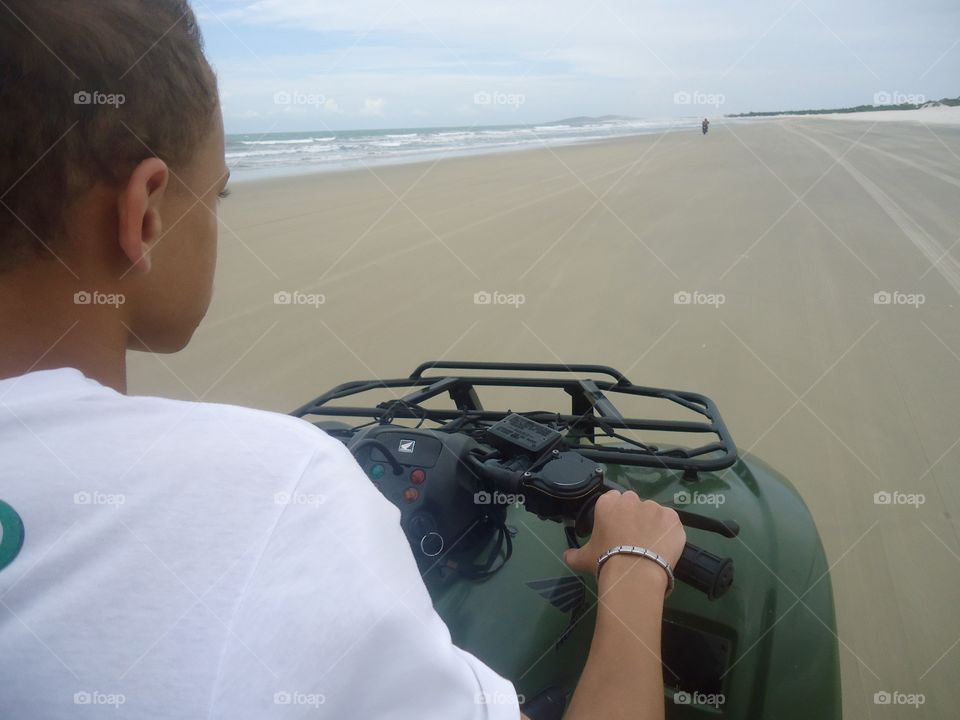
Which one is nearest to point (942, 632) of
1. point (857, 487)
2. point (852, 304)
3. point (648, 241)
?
point (857, 487)

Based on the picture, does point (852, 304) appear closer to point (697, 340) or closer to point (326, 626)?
point (697, 340)

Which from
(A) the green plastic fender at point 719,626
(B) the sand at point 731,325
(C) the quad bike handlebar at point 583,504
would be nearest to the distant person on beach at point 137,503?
(C) the quad bike handlebar at point 583,504

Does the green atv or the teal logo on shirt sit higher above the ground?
the teal logo on shirt

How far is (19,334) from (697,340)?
4671 millimetres

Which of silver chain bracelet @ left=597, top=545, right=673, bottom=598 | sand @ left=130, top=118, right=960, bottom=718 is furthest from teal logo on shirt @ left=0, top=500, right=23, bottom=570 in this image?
sand @ left=130, top=118, right=960, bottom=718

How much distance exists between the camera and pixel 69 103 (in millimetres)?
767

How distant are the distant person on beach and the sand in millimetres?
2282

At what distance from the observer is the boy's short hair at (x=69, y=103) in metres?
0.74

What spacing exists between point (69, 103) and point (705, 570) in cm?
128

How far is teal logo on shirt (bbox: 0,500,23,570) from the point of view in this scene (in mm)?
595

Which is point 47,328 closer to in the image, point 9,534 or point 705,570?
point 9,534

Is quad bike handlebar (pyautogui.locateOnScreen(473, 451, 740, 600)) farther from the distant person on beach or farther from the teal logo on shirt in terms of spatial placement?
the teal logo on shirt

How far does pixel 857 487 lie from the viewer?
3.23 metres

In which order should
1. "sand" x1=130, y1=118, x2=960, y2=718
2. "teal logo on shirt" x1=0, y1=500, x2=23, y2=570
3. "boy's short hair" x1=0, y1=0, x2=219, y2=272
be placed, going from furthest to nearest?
"sand" x1=130, y1=118, x2=960, y2=718, "boy's short hair" x1=0, y1=0, x2=219, y2=272, "teal logo on shirt" x1=0, y1=500, x2=23, y2=570
